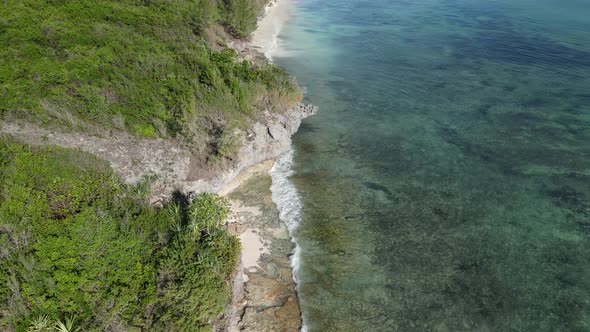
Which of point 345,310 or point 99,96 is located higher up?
point 99,96

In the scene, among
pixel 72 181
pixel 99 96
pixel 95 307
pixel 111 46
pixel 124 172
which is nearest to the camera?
pixel 95 307

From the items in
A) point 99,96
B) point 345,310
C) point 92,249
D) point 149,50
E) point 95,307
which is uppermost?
point 149,50

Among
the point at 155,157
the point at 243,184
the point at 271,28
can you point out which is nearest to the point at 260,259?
the point at 243,184

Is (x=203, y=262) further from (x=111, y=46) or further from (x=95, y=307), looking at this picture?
(x=111, y=46)

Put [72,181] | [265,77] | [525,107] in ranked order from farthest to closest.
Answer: [525,107] < [265,77] < [72,181]

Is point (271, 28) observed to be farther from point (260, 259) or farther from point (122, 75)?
point (260, 259)

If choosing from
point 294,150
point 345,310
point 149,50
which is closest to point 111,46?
point 149,50

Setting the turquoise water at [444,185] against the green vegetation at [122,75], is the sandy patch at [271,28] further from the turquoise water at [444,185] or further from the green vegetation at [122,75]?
the green vegetation at [122,75]

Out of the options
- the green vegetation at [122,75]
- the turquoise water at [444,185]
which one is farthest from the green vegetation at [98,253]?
the turquoise water at [444,185]

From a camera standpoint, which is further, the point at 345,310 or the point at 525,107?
the point at 525,107
